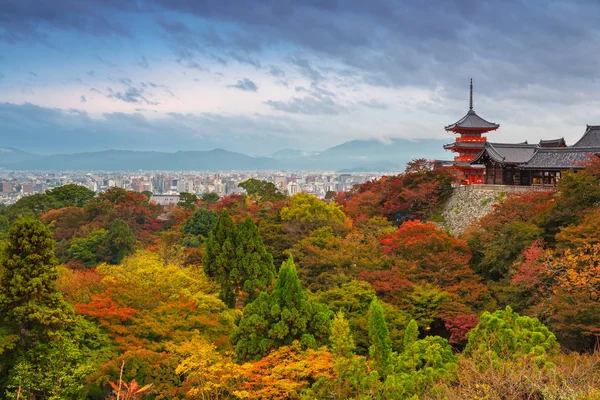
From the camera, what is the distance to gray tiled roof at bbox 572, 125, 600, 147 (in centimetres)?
2267

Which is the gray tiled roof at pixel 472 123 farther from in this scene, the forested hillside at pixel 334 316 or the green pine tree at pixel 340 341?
the green pine tree at pixel 340 341

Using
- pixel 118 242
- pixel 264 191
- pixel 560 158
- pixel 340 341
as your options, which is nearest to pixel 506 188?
pixel 560 158

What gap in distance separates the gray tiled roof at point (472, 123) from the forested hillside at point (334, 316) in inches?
434

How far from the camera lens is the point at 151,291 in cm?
1502

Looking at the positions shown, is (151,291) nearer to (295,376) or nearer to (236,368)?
(236,368)

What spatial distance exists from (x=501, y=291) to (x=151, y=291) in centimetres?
1041

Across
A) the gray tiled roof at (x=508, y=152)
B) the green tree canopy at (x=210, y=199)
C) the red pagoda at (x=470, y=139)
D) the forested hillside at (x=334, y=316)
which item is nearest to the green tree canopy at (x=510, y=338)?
the forested hillside at (x=334, y=316)

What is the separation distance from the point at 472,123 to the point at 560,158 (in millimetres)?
8221

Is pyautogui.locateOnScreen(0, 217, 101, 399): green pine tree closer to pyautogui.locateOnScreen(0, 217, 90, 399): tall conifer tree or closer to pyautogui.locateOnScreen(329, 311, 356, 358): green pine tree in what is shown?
pyautogui.locateOnScreen(0, 217, 90, 399): tall conifer tree

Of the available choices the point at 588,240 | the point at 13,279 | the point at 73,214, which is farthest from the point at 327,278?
the point at 73,214

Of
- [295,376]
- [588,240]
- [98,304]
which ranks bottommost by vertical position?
→ [295,376]

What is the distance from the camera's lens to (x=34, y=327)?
1241cm

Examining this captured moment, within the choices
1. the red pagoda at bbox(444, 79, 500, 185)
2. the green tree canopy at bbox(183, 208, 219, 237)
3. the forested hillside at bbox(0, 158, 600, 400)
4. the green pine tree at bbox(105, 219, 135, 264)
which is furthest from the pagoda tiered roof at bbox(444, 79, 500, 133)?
the green pine tree at bbox(105, 219, 135, 264)

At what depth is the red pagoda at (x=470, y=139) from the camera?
2853cm
